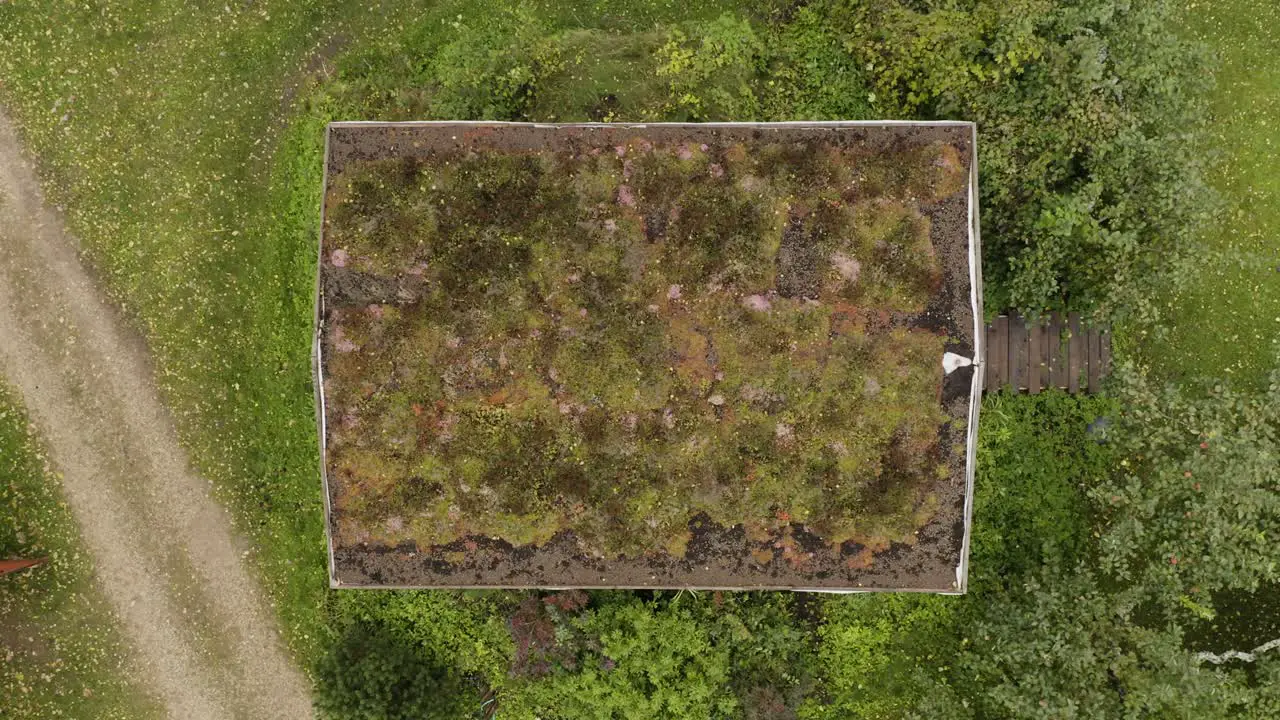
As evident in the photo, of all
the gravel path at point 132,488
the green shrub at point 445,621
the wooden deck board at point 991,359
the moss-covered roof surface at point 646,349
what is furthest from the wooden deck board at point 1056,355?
the gravel path at point 132,488

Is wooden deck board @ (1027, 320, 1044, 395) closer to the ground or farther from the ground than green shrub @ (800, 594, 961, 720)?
farther from the ground

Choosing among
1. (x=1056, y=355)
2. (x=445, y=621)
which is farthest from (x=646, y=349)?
(x=1056, y=355)

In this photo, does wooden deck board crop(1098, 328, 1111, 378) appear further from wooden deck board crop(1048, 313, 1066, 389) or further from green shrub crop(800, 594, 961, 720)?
green shrub crop(800, 594, 961, 720)

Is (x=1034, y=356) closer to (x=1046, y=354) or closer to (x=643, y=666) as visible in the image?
(x=1046, y=354)

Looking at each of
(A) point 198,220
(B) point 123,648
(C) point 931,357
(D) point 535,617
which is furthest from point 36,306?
(C) point 931,357

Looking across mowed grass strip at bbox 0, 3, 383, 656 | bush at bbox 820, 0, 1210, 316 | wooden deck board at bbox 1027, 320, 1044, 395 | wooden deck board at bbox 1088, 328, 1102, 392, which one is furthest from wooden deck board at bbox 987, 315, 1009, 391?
mowed grass strip at bbox 0, 3, 383, 656

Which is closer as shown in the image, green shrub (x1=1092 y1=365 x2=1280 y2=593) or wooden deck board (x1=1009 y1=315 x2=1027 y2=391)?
green shrub (x1=1092 y1=365 x2=1280 y2=593)

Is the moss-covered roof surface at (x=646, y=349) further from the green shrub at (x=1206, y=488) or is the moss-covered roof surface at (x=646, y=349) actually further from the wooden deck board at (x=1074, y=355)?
the wooden deck board at (x=1074, y=355)
